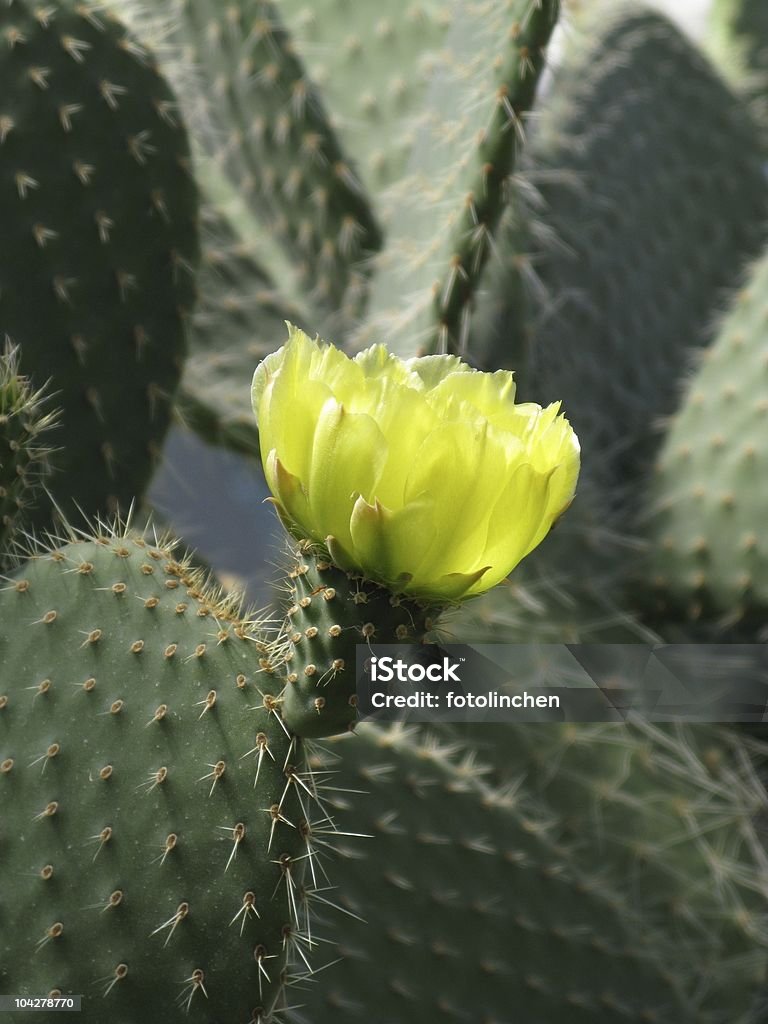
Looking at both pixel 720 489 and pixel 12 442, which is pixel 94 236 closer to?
pixel 12 442

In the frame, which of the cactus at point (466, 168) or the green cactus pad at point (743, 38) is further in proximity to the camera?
the green cactus pad at point (743, 38)

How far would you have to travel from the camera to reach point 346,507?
0.54 m

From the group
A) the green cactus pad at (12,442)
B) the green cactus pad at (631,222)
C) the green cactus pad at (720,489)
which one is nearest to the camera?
the green cactus pad at (12,442)

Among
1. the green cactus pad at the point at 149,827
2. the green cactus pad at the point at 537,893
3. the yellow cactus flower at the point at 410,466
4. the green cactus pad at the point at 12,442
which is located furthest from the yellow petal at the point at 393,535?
the green cactus pad at the point at 537,893

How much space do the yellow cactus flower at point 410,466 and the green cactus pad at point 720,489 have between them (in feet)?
2.42

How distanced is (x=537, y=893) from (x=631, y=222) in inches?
38.0

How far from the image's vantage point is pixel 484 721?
1.13 meters

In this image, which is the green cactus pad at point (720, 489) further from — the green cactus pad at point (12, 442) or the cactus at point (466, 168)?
the green cactus pad at point (12, 442)

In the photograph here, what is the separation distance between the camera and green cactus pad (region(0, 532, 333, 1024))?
61cm

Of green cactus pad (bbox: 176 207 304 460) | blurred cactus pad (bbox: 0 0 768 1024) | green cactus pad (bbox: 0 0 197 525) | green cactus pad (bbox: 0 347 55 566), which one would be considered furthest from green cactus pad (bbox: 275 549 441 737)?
green cactus pad (bbox: 176 207 304 460)

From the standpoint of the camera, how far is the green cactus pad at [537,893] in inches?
36.1

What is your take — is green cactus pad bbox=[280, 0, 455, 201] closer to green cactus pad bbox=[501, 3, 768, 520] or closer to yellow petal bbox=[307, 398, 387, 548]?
green cactus pad bbox=[501, 3, 768, 520]

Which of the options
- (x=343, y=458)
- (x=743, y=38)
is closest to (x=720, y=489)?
(x=343, y=458)

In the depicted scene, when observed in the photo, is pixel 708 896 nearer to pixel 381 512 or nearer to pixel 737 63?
pixel 381 512
